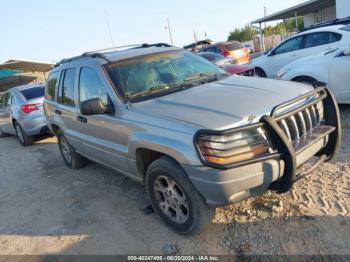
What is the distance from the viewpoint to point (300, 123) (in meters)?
3.42

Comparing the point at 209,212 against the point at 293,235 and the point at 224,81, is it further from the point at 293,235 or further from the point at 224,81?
the point at 224,81

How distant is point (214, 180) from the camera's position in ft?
9.84

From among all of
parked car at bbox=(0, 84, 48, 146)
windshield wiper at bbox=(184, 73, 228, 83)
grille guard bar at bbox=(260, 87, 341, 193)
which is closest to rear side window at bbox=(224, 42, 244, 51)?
parked car at bbox=(0, 84, 48, 146)

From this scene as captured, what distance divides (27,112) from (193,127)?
7.14 meters

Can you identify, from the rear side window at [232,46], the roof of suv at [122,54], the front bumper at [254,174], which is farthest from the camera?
the rear side window at [232,46]

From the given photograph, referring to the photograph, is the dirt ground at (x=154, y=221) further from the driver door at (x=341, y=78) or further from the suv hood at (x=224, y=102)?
the suv hood at (x=224, y=102)

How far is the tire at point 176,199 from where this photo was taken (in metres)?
3.29

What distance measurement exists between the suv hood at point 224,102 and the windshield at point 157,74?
0.68 ft

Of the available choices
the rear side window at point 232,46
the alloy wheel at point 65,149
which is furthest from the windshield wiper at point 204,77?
the rear side window at point 232,46

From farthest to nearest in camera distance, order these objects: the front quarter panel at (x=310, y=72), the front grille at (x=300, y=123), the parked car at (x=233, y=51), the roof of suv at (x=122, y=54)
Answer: the parked car at (x=233, y=51)
the front quarter panel at (x=310, y=72)
the roof of suv at (x=122, y=54)
the front grille at (x=300, y=123)

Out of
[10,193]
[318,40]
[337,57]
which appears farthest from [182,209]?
[318,40]

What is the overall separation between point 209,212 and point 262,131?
0.92m

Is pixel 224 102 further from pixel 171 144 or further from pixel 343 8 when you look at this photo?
pixel 343 8

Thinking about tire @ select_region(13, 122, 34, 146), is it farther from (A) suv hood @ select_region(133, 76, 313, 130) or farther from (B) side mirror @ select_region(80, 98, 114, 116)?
(A) suv hood @ select_region(133, 76, 313, 130)
